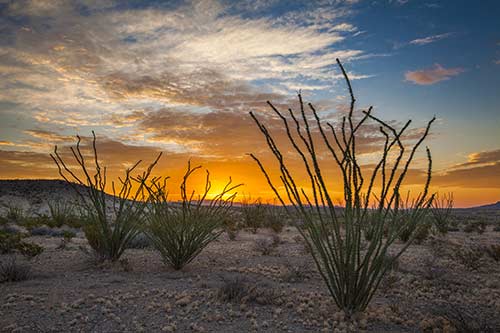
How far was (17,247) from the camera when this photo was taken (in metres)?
9.18

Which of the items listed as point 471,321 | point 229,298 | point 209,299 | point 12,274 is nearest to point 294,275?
point 229,298

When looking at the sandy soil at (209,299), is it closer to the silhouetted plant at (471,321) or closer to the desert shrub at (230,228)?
the silhouetted plant at (471,321)

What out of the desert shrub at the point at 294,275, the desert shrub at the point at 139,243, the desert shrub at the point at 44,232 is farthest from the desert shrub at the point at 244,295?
the desert shrub at the point at 44,232

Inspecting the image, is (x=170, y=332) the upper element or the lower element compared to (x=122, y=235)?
lower

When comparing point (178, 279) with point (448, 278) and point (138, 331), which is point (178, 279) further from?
point (448, 278)

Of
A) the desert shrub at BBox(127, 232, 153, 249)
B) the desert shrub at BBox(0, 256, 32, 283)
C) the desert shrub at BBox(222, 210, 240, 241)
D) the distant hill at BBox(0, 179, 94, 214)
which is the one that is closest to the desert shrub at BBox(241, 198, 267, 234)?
the desert shrub at BBox(222, 210, 240, 241)

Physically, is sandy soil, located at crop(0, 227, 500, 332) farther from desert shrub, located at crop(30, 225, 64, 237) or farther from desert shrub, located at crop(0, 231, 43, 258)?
desert shrub, located at crop(30, 225, 64, 237)

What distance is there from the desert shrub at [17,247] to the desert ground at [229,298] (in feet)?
0.57

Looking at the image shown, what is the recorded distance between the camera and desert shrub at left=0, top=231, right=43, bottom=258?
8.76 meters

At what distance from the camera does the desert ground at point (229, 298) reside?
461 centimetres

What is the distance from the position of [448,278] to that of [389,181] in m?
3.53

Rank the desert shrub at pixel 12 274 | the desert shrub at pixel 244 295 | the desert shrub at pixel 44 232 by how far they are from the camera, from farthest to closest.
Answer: the desert shrub at pixel 44 232 < the desert shrub at pixel 12 274 < the desert shrub at pixel 244 295

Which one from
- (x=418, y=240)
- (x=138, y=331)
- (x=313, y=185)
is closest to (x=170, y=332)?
(x=138, y=331)

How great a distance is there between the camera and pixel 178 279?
690 centimetres
